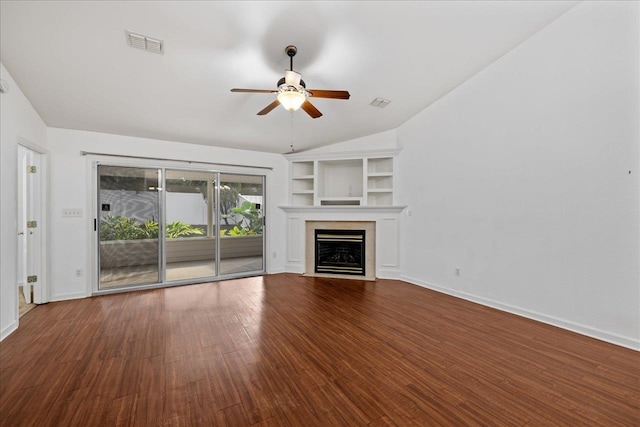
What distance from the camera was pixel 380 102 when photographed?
4027 millimetres

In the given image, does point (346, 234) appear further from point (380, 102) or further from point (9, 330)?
point (9, 330)

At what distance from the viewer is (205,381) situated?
197cm

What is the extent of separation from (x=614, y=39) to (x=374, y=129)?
310cm

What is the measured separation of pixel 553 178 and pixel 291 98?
2.98 meters

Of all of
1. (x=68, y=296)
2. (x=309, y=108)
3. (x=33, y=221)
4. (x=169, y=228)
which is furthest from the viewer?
(x=169, y=228)

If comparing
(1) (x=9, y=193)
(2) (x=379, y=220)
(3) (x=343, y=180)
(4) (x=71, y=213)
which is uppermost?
(3) (x=343, y=180)

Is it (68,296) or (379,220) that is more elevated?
(379,220)

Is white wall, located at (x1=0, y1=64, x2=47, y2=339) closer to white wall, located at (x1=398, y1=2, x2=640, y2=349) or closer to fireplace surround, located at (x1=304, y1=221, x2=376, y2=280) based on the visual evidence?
fireplace surround, located at (x1=304, y1=221, x2=376, y2=280)

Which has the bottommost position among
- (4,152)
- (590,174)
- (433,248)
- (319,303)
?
(319,303)

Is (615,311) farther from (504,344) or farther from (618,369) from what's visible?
(504,344)

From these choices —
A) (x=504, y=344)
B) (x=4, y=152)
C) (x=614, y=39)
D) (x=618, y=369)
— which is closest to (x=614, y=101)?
(x=614, y=39)

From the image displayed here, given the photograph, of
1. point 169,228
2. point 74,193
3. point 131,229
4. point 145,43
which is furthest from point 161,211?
point 145,43

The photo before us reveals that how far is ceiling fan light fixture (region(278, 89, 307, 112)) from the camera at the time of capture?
242 cm

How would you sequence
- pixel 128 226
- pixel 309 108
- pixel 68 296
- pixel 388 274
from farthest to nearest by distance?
pixel 388 274, pixel 128 226, pixel 68 296, pixel 309 108
